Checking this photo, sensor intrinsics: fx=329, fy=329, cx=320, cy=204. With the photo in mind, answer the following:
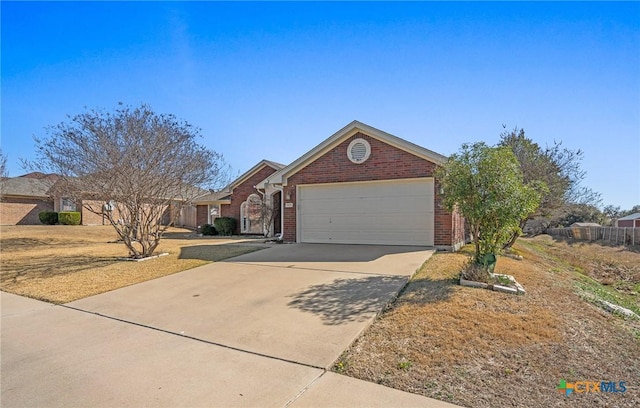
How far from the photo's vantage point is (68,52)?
9836mm

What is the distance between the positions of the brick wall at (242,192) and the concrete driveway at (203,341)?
43.7 ft

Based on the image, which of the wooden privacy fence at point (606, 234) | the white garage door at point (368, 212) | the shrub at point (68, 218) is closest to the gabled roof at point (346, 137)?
the white garage door at point (368, 212)

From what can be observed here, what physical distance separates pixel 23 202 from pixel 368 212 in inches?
1150

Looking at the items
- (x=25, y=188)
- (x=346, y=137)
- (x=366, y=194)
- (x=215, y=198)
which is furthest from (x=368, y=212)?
(x=25, y=188)

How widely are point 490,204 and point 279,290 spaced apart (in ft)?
15.0

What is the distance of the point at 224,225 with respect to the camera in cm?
2106

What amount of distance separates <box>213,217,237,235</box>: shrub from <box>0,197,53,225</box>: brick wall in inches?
680

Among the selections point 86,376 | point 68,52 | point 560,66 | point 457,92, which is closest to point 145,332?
point 86,376

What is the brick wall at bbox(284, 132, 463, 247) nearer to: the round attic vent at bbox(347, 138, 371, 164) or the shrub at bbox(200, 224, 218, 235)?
the round attic vent at bbox(347, 138, 371, 164)

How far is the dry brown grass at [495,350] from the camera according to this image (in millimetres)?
3107

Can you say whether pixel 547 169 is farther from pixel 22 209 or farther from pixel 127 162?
pixel 22 209

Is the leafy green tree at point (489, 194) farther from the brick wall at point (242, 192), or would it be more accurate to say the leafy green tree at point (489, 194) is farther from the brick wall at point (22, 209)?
the brick wall at point (22, 209)

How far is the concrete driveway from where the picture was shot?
10.3 ft

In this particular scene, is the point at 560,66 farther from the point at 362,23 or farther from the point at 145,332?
the point at 145,332
